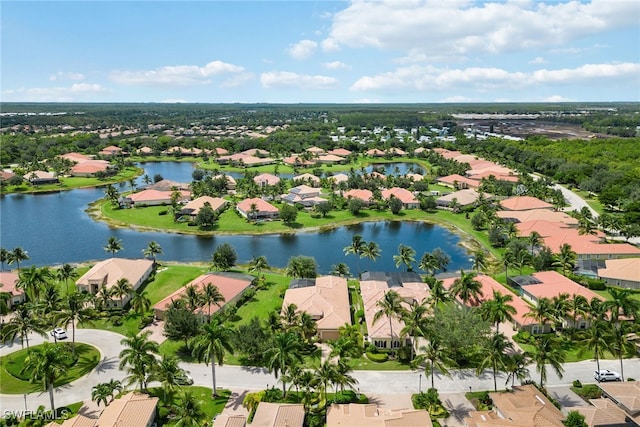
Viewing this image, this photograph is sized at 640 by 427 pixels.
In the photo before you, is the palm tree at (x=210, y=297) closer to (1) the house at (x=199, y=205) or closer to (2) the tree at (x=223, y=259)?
(2) the tree at (x=223, y=259)

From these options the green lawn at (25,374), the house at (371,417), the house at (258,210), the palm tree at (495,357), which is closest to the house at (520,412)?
the palm tree at (495,357)

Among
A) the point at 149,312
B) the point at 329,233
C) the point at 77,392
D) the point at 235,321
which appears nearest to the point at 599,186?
the point at 329,233

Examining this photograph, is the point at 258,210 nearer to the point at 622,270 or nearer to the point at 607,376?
the point at 622,270

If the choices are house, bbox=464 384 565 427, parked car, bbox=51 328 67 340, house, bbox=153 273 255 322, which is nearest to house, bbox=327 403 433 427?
house, bbox=464 384 565 427

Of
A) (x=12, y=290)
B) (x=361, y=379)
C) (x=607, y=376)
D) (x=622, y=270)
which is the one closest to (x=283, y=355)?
(x=361, y=379)

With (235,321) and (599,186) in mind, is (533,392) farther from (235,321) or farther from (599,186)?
(599,186)

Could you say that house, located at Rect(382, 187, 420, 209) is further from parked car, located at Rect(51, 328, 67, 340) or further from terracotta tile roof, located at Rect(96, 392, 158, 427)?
terracotta tile roof, located at Rect(96, 392, 158, 427)
